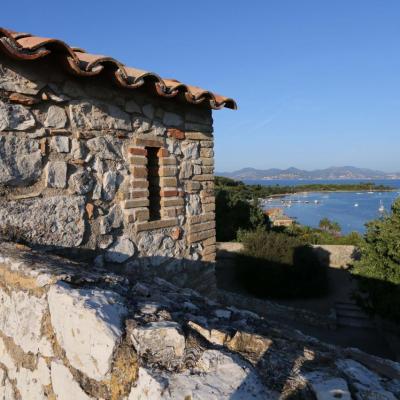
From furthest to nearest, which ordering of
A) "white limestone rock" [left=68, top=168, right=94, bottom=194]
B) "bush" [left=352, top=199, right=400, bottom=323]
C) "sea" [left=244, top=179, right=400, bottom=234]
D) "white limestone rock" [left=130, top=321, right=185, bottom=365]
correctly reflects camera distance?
"sea" [left=244, top=179, right=400, bottom=234], "bush" [left=352, top=199, right=400, bottom=323], "white limestone rock" [left=68, top=168, right=94, bottom=194], "white limestone rock" [left=130, top=321, right=185, bottom=365]

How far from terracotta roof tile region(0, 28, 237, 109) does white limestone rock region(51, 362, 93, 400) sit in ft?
6.24

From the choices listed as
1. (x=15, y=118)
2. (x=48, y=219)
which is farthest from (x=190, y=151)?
(x=15, y=118)

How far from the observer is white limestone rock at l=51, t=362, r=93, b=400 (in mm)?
1386

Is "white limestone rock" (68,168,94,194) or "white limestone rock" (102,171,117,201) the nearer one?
"white limestone rock" (68,168,94,194)

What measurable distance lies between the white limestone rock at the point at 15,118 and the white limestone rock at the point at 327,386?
93.6 inches

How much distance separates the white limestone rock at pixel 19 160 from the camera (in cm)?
255

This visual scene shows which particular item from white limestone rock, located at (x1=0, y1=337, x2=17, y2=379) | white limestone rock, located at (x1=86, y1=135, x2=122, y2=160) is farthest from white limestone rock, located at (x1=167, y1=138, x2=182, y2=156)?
white limestone rock, located at (x1=0, y1=337, x2=17, y2=379)

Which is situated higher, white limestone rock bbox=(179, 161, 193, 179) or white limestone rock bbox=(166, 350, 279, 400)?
white limestone rock bbox=(179, 161, 193, 179)

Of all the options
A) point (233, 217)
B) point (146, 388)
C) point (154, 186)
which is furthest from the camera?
point (233, 217)

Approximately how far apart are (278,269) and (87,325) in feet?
39.7

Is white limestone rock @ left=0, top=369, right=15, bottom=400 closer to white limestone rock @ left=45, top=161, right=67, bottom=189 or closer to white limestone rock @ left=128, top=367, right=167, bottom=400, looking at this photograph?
white limestone rock @ left=128, top=367, right=167, bottom=400

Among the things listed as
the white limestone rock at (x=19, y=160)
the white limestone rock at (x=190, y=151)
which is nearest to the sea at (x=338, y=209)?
the white limestone rock at (x=190, y=151)

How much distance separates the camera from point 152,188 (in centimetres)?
364

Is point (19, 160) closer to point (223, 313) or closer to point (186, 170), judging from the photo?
point (186, 170)
